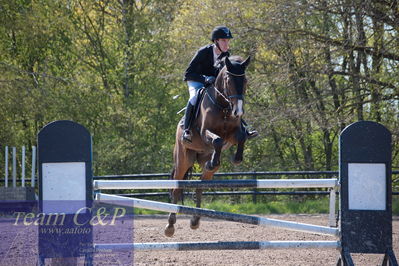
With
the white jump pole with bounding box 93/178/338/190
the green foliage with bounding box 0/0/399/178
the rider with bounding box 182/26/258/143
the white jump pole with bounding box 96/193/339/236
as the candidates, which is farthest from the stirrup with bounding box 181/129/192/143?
the green foliage with bounding box 0/0/399/178

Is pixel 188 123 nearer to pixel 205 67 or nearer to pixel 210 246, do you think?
pixel 205 67

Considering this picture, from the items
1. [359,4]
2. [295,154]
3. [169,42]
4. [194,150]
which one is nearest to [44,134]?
[194,150]

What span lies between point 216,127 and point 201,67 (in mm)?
873

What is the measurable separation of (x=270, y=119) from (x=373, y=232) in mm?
9979

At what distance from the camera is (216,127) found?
639 cm

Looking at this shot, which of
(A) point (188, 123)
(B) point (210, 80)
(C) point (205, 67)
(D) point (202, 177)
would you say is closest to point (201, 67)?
(C) point (205, 67)

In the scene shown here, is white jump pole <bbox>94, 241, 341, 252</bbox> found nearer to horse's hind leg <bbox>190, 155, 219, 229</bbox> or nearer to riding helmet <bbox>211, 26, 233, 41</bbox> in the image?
horse's hind leg <bbox>190, 155, 219, 229</bbox>

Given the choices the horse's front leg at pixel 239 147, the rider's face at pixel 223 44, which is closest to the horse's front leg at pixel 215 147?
the horse's front leg at pixel 239 147

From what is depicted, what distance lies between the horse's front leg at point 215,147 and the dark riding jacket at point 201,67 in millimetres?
887

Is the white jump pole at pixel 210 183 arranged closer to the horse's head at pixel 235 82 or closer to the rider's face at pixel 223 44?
the horse's head at pixel 235 82

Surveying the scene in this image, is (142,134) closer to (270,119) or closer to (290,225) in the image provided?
(270,119)

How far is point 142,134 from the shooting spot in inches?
737

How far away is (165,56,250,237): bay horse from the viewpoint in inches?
234

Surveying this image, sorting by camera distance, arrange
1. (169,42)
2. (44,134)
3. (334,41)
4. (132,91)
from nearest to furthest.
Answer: (44,134), (334,41), (169,42), (132,91)
